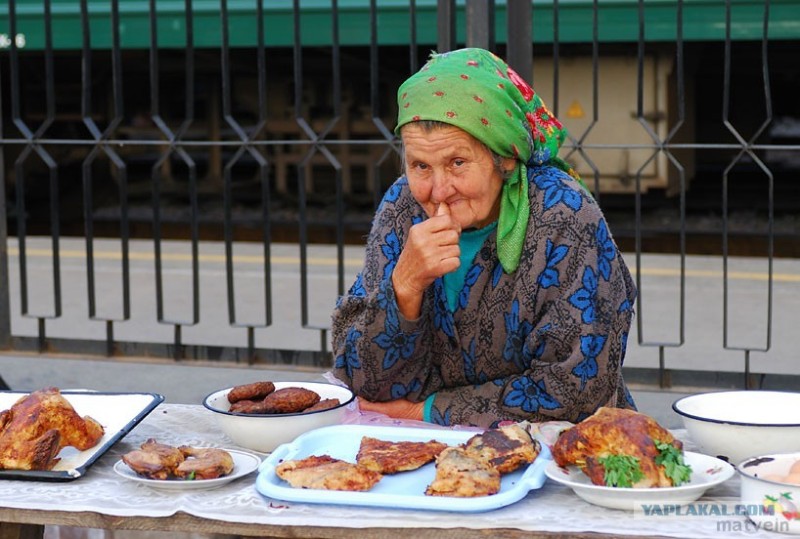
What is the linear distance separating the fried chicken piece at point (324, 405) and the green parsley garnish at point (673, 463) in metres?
0.67

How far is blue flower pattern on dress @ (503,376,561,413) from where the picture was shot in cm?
250

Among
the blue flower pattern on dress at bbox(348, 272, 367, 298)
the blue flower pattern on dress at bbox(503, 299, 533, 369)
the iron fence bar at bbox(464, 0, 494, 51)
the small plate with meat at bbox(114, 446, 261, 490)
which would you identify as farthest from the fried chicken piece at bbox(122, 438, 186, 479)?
the iron fence bar at bbox(464, 0, 494, 51)

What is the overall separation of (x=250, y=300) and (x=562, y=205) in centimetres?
477

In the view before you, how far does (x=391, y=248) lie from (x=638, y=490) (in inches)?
40.4

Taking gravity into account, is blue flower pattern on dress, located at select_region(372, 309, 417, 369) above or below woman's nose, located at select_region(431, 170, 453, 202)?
below

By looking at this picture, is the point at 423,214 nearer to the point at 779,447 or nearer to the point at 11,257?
Result: the point at 779,447

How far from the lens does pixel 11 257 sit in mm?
8742

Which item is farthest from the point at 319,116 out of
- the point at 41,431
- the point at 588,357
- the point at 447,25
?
the point at 41,431

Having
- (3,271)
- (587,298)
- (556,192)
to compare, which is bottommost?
(3,271)

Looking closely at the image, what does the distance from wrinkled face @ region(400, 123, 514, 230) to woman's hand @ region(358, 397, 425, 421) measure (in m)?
0.44

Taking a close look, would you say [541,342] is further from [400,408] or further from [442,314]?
[400,408]

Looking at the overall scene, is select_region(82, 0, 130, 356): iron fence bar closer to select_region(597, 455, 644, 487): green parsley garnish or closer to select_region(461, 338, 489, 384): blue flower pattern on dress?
select_region(461, 338, 489, 384): blue flower pattern on dress

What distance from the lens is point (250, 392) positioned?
7.77 ft

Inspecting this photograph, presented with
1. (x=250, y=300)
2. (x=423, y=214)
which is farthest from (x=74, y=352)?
(x=423, y=214)
